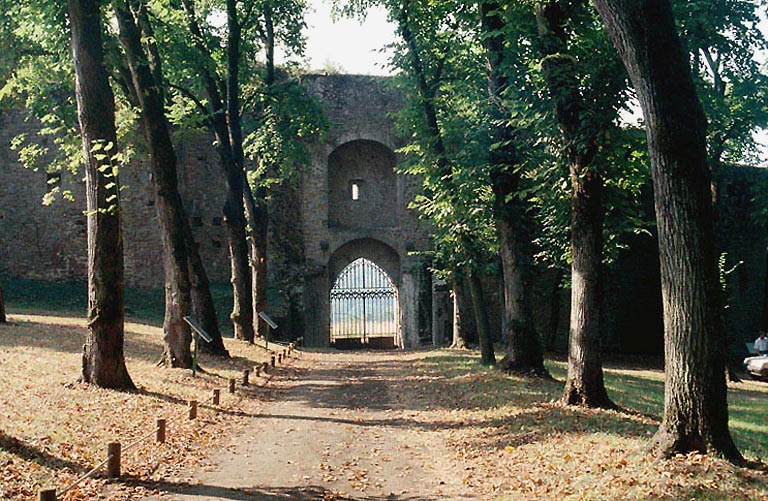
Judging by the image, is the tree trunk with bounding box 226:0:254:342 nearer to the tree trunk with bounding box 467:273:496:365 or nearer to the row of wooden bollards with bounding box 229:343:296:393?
the row of wooden bollards with bounding box 229:343:296:393

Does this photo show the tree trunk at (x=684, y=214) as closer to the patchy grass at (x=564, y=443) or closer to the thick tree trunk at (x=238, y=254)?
the patchy grass at (x=564, y=443)

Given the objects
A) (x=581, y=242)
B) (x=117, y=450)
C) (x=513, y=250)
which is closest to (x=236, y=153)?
(x=513, y=250)

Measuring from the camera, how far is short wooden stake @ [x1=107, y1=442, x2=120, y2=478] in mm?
6816

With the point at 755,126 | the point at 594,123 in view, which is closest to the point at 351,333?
the point at 755,126

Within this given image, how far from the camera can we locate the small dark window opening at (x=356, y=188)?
3020cm

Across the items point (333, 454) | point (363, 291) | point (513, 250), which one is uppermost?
point (513, 250)

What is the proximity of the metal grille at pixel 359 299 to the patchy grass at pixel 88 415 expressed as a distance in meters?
14.4

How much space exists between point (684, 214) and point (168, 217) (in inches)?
397

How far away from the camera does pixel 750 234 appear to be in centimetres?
2725

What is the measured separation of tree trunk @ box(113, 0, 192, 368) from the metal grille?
16.0m

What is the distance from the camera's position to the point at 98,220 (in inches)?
437

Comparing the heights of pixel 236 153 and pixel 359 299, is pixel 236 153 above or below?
above

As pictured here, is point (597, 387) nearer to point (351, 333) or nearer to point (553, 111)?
point (553, 111)

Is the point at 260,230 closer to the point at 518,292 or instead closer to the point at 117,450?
the point at 518,292
